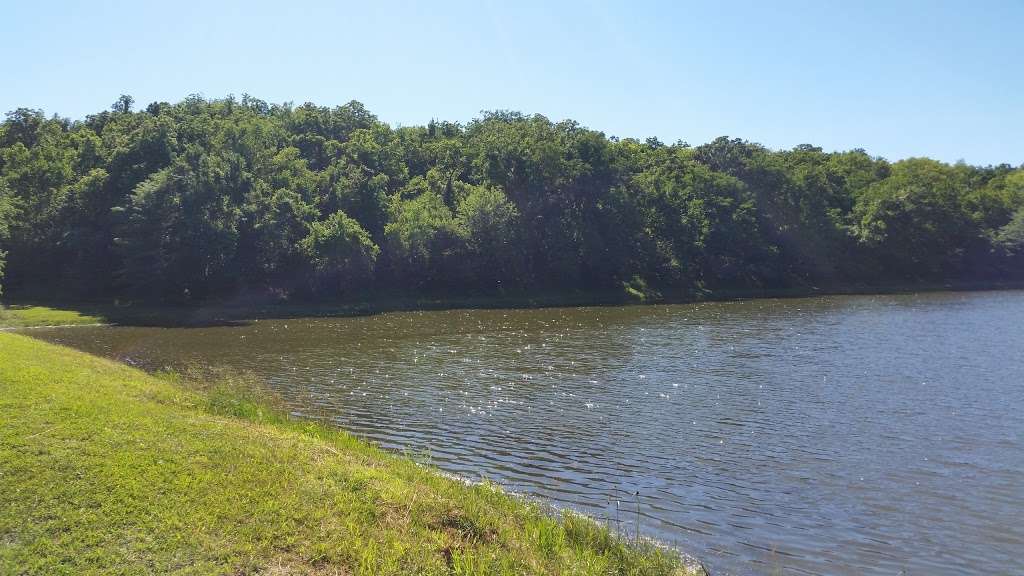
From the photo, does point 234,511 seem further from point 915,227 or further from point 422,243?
point 915,227

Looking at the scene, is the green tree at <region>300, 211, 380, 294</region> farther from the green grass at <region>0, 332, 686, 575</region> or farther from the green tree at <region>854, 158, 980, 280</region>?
the green tree at <region>854, 158, 980, 280</region>

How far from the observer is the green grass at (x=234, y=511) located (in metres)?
10.0

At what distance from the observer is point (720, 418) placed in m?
24.4

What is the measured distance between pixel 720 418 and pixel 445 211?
183 ft

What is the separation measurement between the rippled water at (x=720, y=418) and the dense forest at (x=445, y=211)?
594 inches

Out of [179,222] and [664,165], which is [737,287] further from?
[179,222]

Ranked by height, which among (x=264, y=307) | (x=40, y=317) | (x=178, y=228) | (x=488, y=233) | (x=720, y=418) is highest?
(x=488, y=233)

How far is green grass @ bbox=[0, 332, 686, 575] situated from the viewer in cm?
1002

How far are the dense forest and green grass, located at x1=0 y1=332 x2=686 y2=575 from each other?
4880 cm

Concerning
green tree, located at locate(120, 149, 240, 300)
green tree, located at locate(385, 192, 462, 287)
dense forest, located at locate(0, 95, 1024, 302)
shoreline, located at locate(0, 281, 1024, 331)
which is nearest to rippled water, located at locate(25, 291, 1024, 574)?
shoreline, located at locate(0, 281, 1024, 331)

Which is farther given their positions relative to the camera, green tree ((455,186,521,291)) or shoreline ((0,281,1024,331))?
green tree ((455,186,521,291))

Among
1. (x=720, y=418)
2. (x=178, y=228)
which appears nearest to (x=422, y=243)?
(x=178, y=228)

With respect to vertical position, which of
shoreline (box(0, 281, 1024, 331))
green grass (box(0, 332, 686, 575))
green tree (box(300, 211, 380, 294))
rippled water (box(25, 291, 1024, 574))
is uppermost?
green tree (box(300, 211, 380, 294))

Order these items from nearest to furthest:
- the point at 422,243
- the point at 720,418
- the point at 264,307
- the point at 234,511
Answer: the point at 234,511 < the point at 720,418 < the point at 264,307 < the point at 422,243
